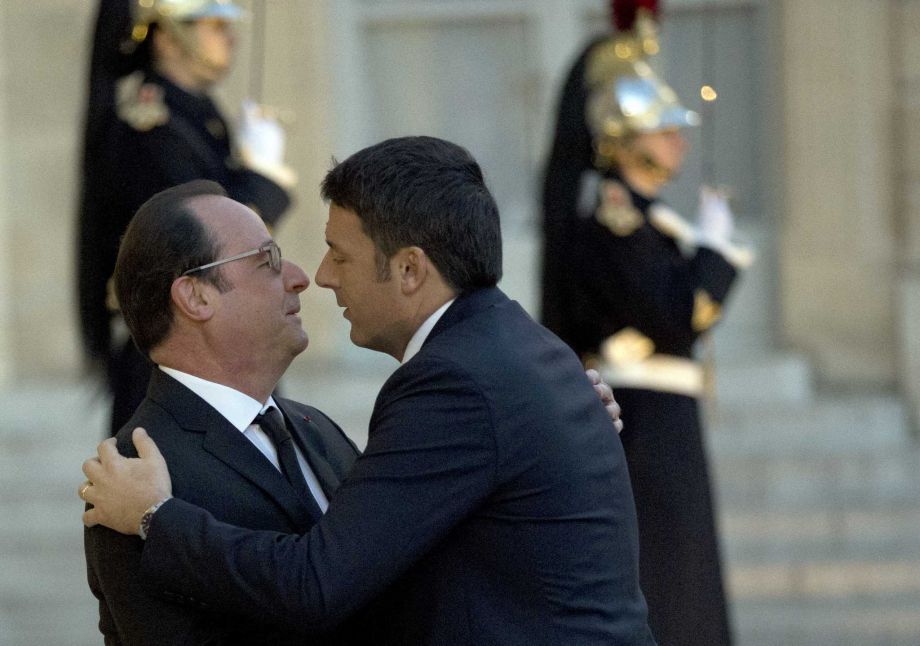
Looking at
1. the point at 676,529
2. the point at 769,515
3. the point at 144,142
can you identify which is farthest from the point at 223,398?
the point at 769,515

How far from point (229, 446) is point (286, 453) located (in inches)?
5.1

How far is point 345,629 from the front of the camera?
2375mm

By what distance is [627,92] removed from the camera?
5.02 m

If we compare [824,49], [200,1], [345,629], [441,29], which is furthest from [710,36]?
[345,629]

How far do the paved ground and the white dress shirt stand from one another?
3.64 meters

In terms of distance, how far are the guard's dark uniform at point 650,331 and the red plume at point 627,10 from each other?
548 mm

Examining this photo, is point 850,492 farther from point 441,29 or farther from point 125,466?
point 125,466

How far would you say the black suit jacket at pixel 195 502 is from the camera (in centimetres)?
222

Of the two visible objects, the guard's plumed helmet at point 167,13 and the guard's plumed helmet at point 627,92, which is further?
the guard's plumed helmet at point 627,92

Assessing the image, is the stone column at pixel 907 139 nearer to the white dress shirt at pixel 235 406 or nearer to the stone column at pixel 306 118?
the stone column at pixel 306 118

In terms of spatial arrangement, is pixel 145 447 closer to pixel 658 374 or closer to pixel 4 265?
Result: pixel 658 374

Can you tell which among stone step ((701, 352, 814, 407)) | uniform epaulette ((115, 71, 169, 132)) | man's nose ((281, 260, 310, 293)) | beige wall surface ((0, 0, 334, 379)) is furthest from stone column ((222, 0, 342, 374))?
man's nose ((281, 260, 310, 293))

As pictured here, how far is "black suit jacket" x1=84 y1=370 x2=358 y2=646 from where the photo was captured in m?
2.22

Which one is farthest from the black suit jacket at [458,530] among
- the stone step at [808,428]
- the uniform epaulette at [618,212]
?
the stone step at [808,428]
